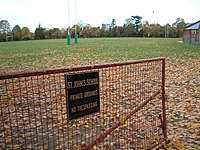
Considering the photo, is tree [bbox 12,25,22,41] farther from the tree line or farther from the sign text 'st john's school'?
the sign text 'st john's school'

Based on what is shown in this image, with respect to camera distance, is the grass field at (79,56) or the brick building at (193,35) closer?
the grass field at (79,56)

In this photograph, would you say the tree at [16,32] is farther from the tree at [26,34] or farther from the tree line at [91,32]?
the tree at [26,34]

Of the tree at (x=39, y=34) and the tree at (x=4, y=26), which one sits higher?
the tree at (x=4, y=26)

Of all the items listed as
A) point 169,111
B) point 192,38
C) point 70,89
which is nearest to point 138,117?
point 169,111

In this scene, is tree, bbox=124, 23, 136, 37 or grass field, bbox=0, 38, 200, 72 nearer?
grass field, bbox=0, 38, 200, 72

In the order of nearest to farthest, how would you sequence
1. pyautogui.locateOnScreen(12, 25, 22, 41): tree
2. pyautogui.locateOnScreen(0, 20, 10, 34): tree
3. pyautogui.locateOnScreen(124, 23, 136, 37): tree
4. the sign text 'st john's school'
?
the sign text 'st john's school'
pyautogui.locateOnScreen(12, 25, 22, 41): tree
pyautogui.locateOnScreen(124, 23, 136, 37): tree
pyautogui.locateOnScreen(0, 20, 10, 34): tree

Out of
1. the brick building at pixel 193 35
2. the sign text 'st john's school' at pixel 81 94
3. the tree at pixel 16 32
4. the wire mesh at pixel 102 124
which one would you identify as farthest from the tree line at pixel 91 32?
the sign text 'st john's school' at pixel 81 94

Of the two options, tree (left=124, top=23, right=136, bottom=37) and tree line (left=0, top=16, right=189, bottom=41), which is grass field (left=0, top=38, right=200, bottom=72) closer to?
tree line (left=0, top=16, right=189, bottom=41)

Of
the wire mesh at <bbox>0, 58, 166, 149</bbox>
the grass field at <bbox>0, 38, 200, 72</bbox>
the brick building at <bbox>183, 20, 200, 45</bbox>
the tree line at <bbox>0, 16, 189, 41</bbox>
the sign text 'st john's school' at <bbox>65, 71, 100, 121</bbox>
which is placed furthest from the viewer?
the tree line at <bbox>0, 16, 189, 41</bbox>

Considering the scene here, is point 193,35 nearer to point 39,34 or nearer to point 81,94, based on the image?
point 81,94

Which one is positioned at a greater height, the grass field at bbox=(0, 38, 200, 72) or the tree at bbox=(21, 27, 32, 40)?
the tree at bbox=(21, 27, 32, 40)

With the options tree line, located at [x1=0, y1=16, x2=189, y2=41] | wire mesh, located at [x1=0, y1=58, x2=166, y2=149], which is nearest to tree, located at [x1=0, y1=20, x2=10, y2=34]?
tree line, located at [x1=0, y1=16, x2=189, y2=41]

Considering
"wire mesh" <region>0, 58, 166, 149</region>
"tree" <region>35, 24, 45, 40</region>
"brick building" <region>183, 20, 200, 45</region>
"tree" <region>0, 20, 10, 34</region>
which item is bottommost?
"wire mesh" <region>0, 58, 166, 149</region>

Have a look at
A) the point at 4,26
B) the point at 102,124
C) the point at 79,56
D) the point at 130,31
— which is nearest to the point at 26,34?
the point at 4,26
